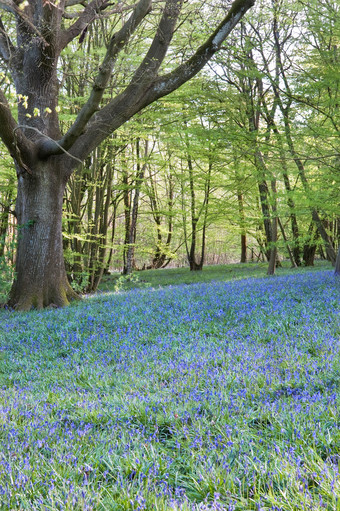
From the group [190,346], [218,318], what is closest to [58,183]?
[218,318]

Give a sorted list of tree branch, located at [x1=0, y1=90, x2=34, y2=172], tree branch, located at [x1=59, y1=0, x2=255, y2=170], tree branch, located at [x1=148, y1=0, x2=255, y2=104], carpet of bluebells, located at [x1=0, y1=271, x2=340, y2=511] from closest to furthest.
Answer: carpet of bluebells, located at [x1=0, y1=271, x2=340, y2=511]
tree branch, located at [x1=0, y1=90, x2=34, y2=172]
tree branch, located at [x1=148, y1=0, x2=255, y2=104]
tree branch, located at [x1=59, y1=0, x2=255, y2=170]

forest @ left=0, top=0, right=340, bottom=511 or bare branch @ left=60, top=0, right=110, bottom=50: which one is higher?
bare branch @ left=60, top=0, right=110, bottom=50

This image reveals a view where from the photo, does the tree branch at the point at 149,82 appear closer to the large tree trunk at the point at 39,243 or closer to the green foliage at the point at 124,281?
the large tree trunk at the point at 39,243

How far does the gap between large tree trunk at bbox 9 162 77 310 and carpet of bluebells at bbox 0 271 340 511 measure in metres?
3.03

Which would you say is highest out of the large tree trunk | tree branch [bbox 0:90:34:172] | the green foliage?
tree branch [bbox 0:90:34:172]

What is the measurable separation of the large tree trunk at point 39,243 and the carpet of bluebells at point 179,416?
119 inches

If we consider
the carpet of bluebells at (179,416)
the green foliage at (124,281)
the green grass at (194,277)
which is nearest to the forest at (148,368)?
the carpet of bluebells at (179,416)

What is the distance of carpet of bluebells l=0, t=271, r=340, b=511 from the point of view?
196cm

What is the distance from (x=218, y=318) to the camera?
623cm

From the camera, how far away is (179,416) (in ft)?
9.35

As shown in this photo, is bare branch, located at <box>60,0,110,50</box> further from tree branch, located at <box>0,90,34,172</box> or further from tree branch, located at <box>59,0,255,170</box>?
tree branch, located at <box>0,90,34,172</box>

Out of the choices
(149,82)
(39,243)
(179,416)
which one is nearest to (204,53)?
(149,82)

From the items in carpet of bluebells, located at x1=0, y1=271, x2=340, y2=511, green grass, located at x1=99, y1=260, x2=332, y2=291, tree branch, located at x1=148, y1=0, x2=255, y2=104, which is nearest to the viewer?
carpet of bluebells, located at x1=0, y1=271, x2=340, y2=511

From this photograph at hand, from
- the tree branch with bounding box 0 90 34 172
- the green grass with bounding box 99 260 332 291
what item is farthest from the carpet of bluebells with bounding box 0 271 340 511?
the green grass with bounding box 99 260 332 291
